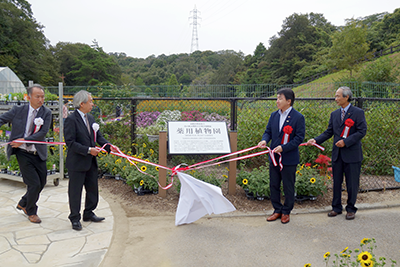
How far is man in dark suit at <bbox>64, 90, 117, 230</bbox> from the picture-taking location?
358 centimetres

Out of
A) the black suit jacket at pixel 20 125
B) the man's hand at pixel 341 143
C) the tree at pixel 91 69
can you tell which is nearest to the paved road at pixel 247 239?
the man's hand at pixel 341 143

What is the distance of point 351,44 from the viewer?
2784 cm

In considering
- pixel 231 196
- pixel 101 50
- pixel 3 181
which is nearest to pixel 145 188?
pixel 231 196

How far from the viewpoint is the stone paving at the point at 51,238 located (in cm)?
299

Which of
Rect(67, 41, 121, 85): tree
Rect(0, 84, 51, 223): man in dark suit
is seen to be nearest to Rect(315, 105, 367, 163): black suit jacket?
Rect(0, 84, 51, 223): man in dark suit

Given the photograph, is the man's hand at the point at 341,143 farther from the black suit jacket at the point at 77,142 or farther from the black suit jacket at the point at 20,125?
the black suit jacket at the point at 20,125

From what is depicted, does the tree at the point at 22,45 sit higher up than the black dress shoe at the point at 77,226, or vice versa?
the tree at the point at 22,45

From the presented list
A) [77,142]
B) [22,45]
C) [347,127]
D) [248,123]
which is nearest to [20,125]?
[77,142]

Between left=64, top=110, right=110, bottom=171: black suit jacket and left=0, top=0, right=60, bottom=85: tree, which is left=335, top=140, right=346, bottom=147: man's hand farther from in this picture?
left=0, top=0, right=60, bottom=85: tree

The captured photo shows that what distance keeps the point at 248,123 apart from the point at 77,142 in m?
3.78

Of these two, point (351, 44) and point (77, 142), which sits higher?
point (351, 44)

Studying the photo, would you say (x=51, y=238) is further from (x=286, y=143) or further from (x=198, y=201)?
(x=286, y=143)

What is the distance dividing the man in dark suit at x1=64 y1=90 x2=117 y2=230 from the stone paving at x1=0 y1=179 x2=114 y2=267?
27 centimetres

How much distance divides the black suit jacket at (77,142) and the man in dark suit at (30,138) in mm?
579
